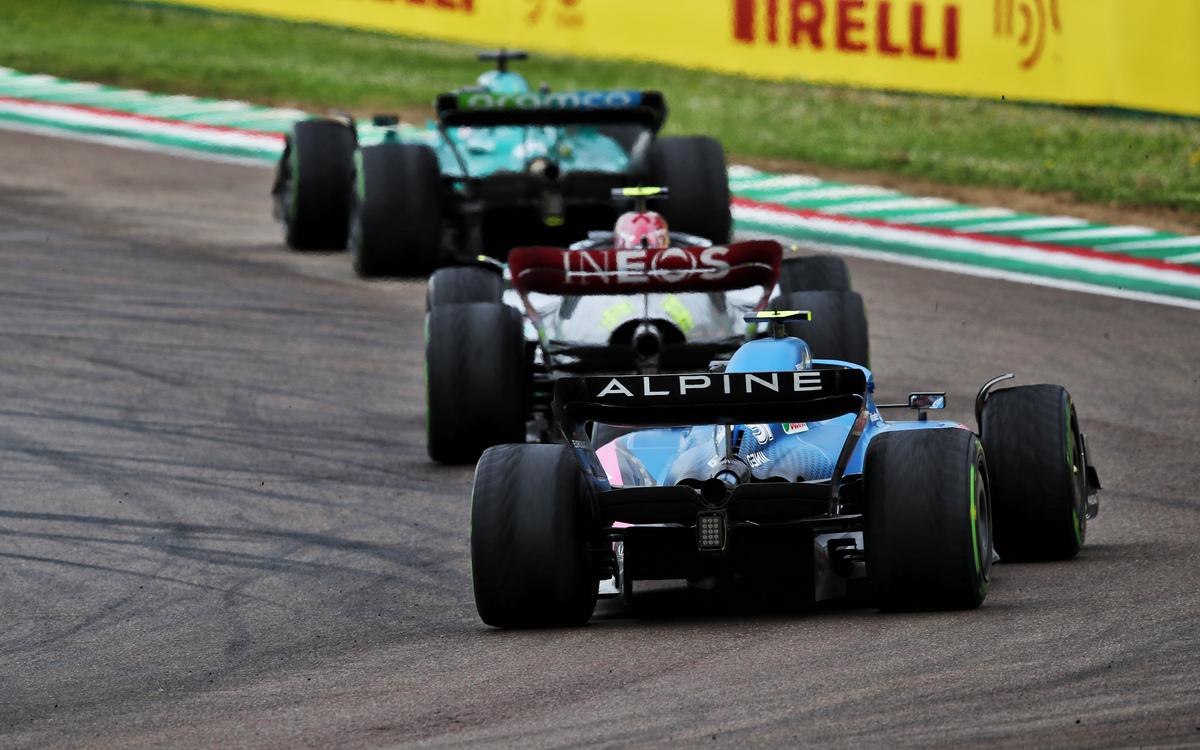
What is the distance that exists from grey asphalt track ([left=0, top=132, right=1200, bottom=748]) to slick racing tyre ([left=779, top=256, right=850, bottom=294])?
3.21 ft

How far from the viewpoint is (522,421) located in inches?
533

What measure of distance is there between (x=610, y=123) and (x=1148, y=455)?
238 inches

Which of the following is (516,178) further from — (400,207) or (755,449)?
(755,449)

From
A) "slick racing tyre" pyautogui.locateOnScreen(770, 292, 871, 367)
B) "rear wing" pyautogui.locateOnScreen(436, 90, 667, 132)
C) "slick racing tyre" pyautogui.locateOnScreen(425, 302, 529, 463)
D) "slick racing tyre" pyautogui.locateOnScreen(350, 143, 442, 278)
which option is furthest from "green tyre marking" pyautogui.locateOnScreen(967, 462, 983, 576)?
"slick racing tyre" pyautogui.locateOnScreen(350, 143, 442, 278)

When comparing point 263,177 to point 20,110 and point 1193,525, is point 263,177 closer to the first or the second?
point 20,110

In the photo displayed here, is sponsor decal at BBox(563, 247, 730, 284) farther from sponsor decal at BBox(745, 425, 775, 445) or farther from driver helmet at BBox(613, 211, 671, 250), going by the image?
sponsor decal at BBox(745, 425, 775, 445)

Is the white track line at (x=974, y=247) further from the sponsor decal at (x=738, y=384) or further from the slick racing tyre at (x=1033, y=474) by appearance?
the sponsor decal at (x=738, y=384)

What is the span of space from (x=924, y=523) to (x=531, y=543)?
58.9 inches

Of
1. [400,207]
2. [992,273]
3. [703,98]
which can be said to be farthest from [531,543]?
[703,98]

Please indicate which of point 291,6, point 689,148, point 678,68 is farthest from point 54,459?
point 291,6

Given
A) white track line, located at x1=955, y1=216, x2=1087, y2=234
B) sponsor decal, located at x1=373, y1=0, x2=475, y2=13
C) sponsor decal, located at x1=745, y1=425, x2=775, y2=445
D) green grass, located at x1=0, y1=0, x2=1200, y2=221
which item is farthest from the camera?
sponsor decal, located at x1=373, y1=0, x2=475, y2=13

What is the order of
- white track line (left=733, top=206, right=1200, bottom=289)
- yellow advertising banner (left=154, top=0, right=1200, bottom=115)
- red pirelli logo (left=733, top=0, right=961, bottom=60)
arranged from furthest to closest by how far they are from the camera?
red pirelli logo (left=733, top=0, right=961, bottom=60) < yellow advertising banner (left=154, top=0, right=1200, bottom=115) < white track line (left=733, top=206, right=1200, bottom=289)

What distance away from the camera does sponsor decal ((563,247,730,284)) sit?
12992 millimetres

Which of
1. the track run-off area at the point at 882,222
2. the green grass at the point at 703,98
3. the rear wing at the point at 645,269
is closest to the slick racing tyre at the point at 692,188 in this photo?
the track run-off area at the point at 882,222
